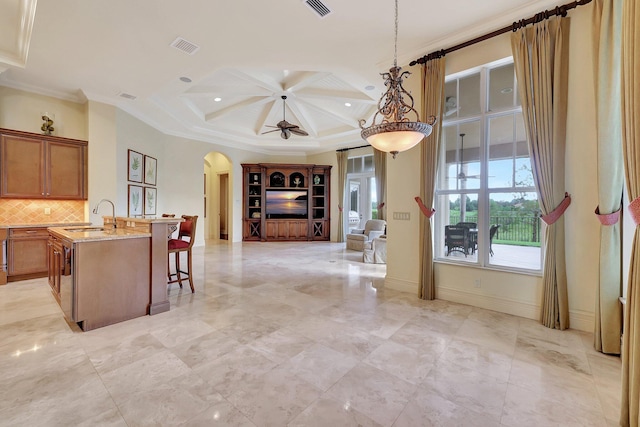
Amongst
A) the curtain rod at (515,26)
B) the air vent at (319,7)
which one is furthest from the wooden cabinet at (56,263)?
the curtain rod at (515,26)

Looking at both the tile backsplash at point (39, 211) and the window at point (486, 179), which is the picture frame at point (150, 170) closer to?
the tile backsplash at point (39, 211)

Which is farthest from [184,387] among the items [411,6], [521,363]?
[411,6]

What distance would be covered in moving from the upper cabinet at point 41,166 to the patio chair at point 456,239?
255 inches

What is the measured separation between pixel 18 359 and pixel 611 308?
5100 mm

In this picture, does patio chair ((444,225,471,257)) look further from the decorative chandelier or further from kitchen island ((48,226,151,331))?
kitchen island ((48,226,151,331))

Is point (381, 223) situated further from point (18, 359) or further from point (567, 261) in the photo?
point (18, 359)

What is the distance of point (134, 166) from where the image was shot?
6.23 meters

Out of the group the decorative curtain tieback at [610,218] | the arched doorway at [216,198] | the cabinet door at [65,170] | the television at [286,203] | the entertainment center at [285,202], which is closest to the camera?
the decorative curtain tieback at [610,218]

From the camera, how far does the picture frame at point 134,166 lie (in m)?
6.05

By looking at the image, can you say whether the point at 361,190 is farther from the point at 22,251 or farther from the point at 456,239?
the point at 22,251

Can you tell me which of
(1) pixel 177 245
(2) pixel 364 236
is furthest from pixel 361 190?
(1) pixel 177 245

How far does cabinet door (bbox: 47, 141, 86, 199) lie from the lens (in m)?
4.94

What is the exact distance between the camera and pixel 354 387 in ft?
6.40

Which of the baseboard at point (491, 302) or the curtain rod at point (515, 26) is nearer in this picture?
the curtain rod at point (515, 26)
